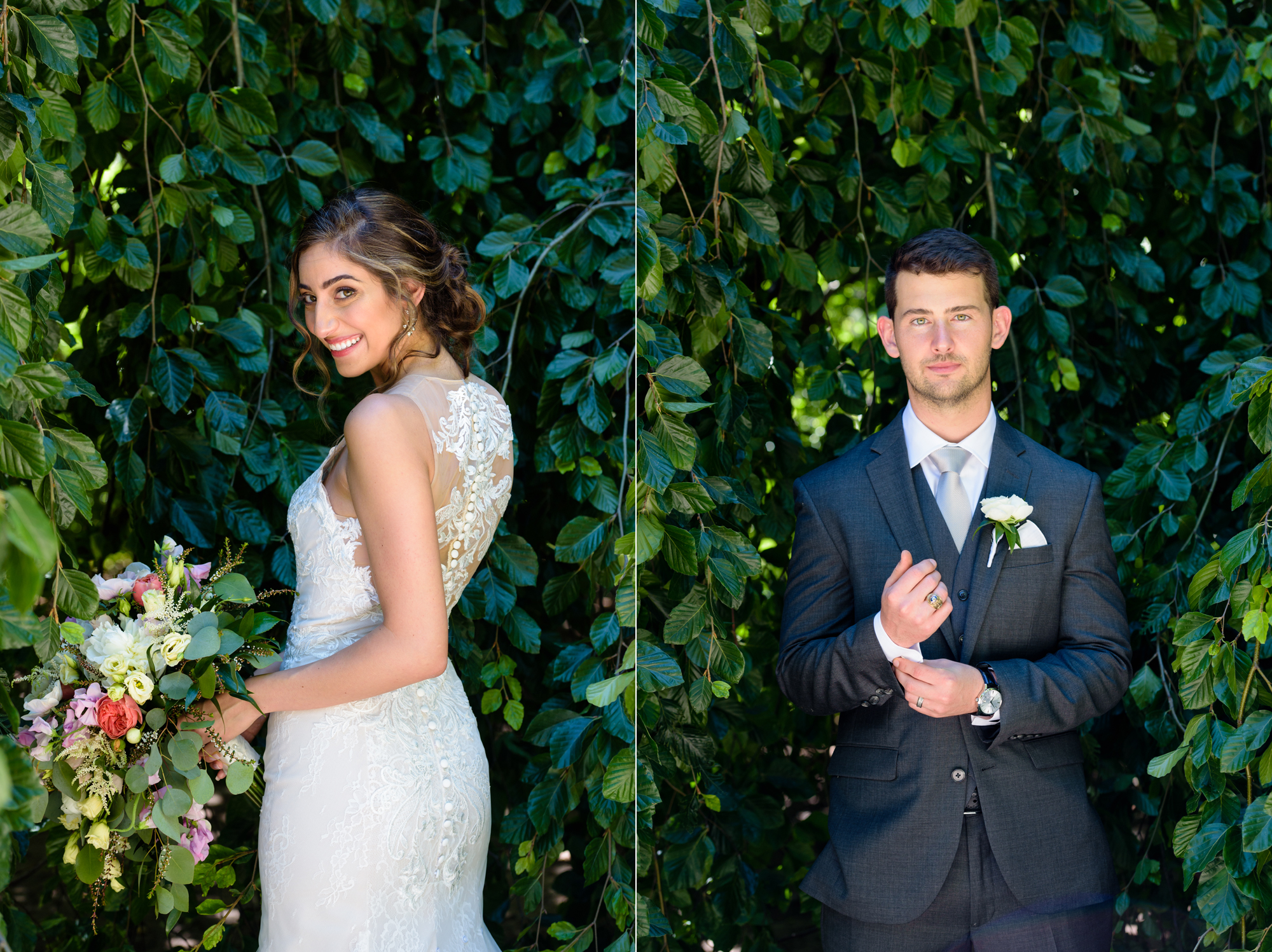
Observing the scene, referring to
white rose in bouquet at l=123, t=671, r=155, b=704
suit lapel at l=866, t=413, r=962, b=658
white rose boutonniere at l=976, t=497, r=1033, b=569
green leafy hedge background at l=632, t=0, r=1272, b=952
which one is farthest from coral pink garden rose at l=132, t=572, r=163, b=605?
white rose boutonniere at l=976, t=497, r=1033, b=569

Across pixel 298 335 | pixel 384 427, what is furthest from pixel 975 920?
pixel 298 335

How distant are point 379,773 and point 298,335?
2.98ft

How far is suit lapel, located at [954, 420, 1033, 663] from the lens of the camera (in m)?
1.42

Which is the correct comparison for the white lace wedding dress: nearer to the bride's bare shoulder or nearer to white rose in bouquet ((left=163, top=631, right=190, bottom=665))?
the bride's bare shoulder

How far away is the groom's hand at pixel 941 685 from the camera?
Answer: 4.37 feet

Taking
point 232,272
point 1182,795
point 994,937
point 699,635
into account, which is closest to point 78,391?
point 232,272

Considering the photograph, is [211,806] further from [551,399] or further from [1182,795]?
[1182,795]

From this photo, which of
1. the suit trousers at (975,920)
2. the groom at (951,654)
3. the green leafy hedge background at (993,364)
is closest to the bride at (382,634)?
the green leafy hedge background at (993,364)

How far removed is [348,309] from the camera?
4.73ft

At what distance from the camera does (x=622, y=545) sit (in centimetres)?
152

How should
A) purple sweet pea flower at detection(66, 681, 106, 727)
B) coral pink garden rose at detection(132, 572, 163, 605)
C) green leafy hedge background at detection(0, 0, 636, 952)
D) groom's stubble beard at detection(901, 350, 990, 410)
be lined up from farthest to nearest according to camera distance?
green leafy hedge background at detection(0, 0, 636, 952), groom's stubble beard at detection(901, 350, 990, 410), coral pink garden rose at detection(132, 572, 163, 605), purple sweet pea flower at detection(66, 681, 106, 727)

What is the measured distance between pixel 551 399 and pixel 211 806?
49.4 inches

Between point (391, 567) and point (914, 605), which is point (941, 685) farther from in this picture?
point (391, 567)

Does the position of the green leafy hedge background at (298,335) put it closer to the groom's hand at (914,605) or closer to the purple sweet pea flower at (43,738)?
the purple sweet pea flower at (43,738)
